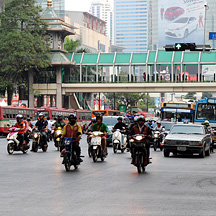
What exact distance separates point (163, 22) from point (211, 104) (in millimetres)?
127896

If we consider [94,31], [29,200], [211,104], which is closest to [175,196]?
[29,200]

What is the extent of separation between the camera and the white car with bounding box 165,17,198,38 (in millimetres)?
157150

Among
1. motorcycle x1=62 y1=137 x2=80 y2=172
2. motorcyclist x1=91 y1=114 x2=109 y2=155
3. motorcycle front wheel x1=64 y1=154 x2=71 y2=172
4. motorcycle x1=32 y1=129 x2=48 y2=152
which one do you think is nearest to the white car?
motorcycle x1=32 y1=129 x2=48 y2=152

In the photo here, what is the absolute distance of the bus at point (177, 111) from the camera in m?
45.6

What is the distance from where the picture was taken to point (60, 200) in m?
10.5

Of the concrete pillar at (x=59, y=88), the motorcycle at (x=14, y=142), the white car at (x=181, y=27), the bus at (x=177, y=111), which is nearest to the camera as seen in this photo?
the motorcycle at (x=14, y=142)

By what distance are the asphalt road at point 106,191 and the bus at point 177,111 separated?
2754 cm

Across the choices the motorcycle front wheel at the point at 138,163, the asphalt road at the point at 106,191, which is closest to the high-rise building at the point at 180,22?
the motorcycle front wheel at the point at 138,163

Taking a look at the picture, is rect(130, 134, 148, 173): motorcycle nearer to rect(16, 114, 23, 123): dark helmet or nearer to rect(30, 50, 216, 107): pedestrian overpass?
rect(16, 114, 23, 123): dark helmet

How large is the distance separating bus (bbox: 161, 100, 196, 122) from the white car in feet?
372

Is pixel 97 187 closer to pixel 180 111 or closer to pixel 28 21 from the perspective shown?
pixel 180 111

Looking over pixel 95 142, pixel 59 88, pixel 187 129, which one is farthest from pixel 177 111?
pixel 59 88

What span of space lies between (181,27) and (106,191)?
496 ft

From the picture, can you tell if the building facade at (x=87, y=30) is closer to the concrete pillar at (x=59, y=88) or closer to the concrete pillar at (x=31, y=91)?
the concrete pillar at (x=59, y=88)
